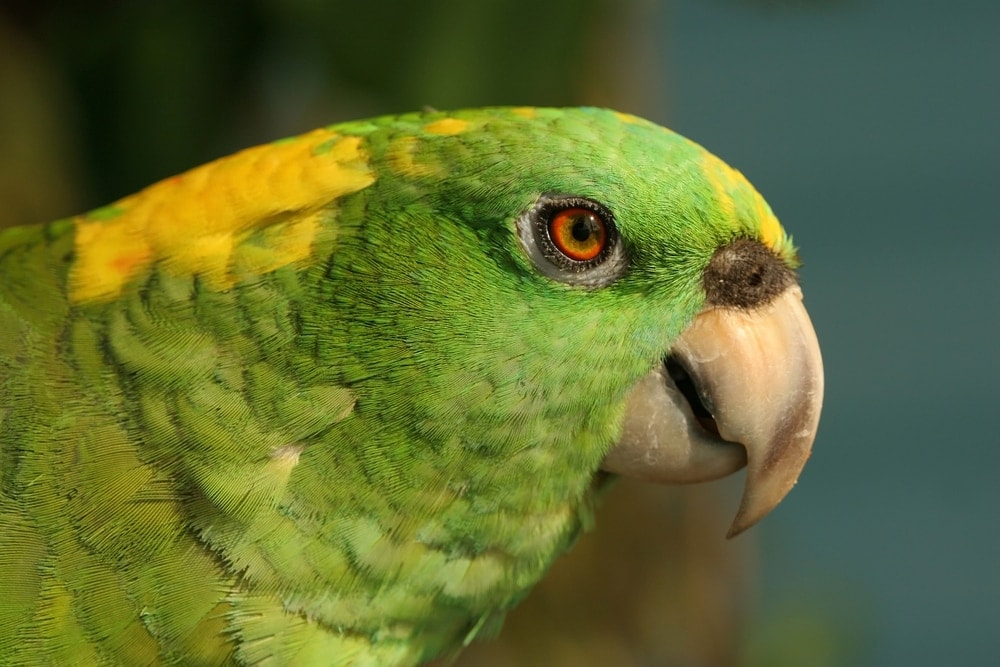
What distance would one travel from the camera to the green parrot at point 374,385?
86 cm

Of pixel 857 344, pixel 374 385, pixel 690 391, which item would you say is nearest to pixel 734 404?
pixel 690 391

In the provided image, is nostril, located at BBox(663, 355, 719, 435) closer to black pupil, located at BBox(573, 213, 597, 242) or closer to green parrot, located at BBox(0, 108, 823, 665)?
green parrot, located at BBox(0, 108, 823, 665)

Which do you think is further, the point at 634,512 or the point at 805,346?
the point at 634,512

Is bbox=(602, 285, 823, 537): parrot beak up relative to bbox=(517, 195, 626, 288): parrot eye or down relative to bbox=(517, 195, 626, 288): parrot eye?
down

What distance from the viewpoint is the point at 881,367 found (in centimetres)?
312

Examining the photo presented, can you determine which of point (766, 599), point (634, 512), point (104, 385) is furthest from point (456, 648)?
point (766, 599)

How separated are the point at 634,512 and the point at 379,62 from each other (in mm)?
1281

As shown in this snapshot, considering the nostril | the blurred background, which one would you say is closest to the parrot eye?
the nostril

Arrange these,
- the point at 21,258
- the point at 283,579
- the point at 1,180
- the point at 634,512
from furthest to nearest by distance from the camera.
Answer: the point at 634,512 < the point at 1,180 < the point at 21,258 < the point at 283,579

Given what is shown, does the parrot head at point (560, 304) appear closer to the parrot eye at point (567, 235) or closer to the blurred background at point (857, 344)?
the parrot eye at point (567, 235)

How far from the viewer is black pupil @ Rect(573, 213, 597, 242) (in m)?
0.89

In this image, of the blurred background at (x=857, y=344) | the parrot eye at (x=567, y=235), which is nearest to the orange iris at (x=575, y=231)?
the parrot eye at (x=567, y=235)

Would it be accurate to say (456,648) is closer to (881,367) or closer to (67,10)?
(67,10)

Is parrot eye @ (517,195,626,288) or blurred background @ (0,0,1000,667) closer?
parrot eye @ (517,195,626,288)
